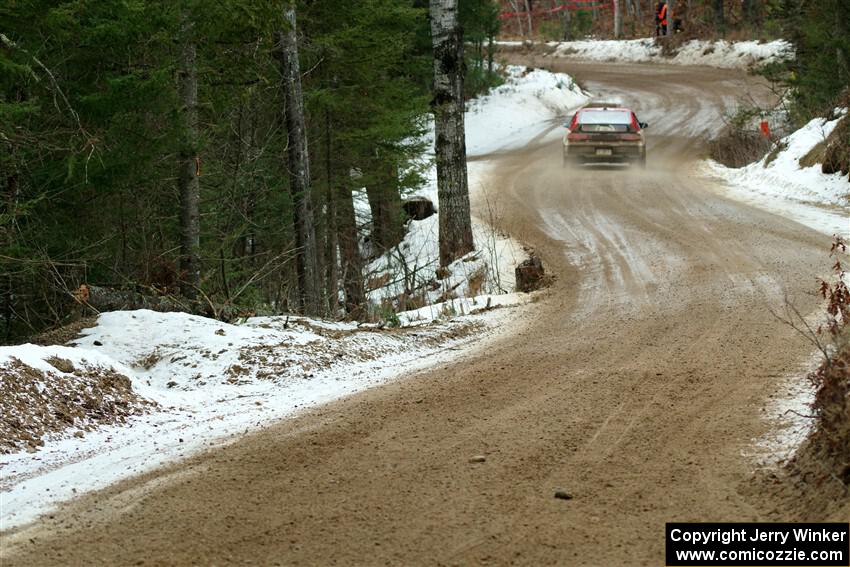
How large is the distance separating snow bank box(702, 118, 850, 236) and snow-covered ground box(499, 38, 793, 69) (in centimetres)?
2148

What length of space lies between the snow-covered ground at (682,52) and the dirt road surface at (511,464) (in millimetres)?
36157

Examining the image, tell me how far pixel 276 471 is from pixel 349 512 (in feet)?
2.81

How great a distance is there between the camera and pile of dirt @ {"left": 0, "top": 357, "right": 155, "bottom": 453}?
21.6ft

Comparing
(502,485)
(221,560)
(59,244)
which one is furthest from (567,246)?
(221,560)

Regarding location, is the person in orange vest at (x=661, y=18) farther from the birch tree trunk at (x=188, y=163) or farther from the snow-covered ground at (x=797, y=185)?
the birch tree trunk at (x=188, y=163)

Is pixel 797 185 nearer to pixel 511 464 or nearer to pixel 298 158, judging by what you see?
pixel 298 158

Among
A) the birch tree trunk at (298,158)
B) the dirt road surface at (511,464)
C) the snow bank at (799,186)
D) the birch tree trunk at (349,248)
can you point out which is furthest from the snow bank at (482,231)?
the snow bank at (799,186)

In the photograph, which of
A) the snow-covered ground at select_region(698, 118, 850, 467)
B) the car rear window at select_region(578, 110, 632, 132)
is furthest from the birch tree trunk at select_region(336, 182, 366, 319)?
the car rear window at select_region(578, 110, 632, 132)

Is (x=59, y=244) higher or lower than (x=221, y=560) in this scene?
higher

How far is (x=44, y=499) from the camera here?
5.48 metres

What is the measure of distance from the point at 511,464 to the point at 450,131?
10.7m

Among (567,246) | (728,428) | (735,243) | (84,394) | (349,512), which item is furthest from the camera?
(567,246)

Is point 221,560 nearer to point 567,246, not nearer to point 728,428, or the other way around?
point 728,428

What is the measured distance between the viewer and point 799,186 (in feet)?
66.5
